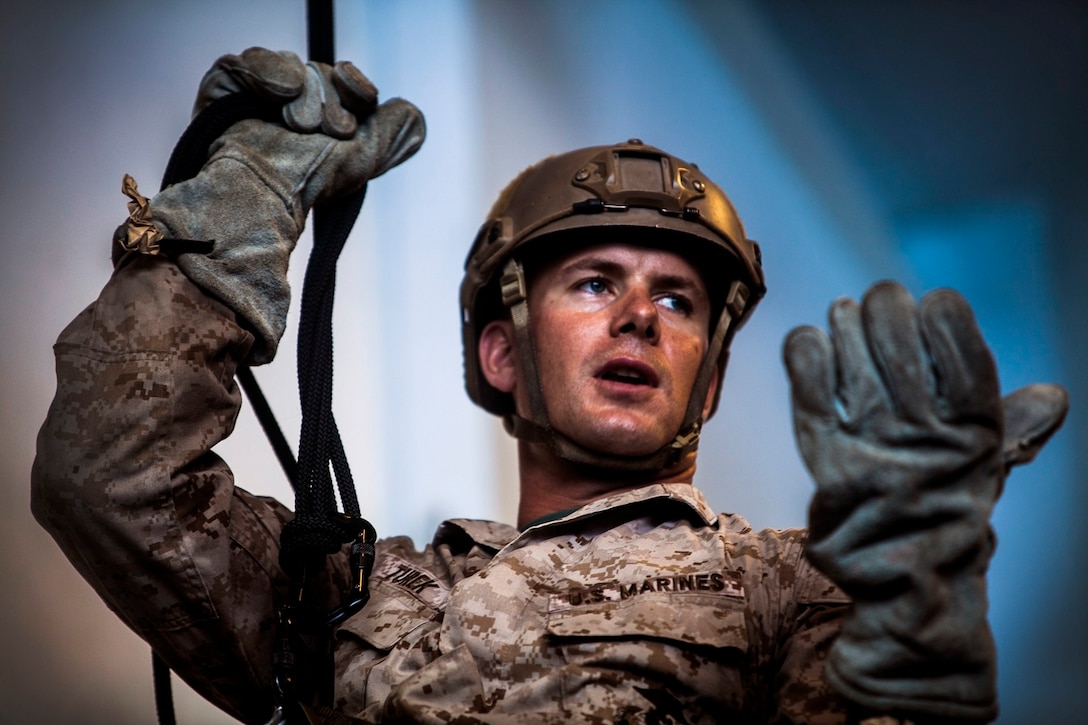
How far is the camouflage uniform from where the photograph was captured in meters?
1.50

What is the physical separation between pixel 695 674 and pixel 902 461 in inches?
20.7

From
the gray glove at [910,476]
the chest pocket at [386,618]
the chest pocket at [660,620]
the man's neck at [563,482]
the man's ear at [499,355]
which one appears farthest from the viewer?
the man's ear at [499,355]

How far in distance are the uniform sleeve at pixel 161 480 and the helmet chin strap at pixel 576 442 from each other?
64 cm

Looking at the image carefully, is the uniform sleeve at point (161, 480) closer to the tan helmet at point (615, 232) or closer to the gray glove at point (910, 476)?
the tan helmet at point (615, 232)

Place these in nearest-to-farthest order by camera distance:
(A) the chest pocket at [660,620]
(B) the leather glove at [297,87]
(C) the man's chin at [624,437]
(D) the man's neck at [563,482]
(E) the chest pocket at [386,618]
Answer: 1. (A) the chest pocket at [660,620]
2. (E) the chest pocket at [386,618]
3. (B) the leather glove at [297,87]
4. (C) the man's chin at [624,437]
5. (D) the man's neck at [563,482]

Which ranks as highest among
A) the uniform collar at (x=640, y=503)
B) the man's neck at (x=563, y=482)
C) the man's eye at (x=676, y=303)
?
the man's eye at (x=676, y=303)

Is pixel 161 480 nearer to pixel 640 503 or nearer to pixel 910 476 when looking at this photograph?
pixel 640 503

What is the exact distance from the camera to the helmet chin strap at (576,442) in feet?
6.91

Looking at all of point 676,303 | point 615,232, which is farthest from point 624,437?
point 615,232

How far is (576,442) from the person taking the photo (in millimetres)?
2119

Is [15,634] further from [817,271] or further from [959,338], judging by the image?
[817,271]

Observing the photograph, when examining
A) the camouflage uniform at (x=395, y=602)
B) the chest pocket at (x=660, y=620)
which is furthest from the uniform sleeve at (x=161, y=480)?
the chest pocket at (x=660, y=620)

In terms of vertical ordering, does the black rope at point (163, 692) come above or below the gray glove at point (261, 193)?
below

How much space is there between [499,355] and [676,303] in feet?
1.40
